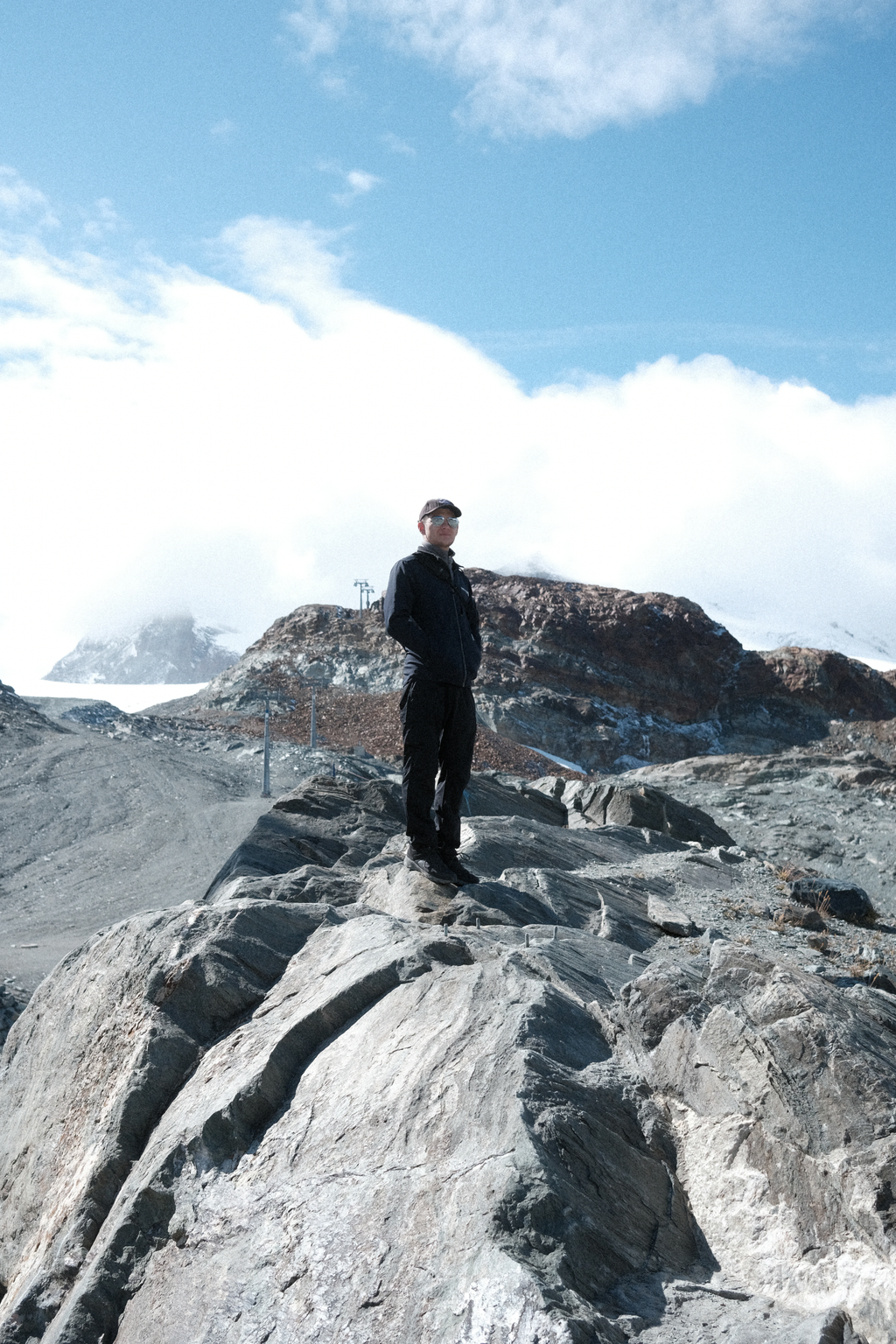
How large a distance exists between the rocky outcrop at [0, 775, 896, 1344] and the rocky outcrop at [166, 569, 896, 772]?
4393 cm

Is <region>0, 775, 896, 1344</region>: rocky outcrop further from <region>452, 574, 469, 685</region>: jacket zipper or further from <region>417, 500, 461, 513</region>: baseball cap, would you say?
<region>417, 500, 461, 513</region>: baseball cap

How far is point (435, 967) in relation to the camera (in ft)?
12.5

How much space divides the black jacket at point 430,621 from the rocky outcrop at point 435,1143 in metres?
1.45

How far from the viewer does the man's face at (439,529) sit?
18.6 feet

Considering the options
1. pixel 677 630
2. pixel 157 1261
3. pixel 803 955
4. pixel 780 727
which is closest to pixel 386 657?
pixel 677 630

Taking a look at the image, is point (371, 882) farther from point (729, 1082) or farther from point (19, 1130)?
point (729, 1082)

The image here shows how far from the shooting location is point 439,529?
5.66m

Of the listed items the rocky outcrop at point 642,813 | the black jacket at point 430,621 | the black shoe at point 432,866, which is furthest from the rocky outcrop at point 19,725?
the black jacket at point 430,621

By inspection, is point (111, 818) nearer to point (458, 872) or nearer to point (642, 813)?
point (642, 813)

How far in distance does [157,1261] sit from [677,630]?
64.0 m

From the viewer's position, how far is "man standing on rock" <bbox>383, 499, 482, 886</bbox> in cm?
555

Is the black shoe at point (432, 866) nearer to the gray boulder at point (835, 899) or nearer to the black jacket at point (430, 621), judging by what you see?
the black jacket at point (430, 621)

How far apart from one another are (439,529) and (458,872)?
197cm

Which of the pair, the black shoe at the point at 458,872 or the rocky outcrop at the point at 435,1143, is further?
the black shoe at the point at 458,872
